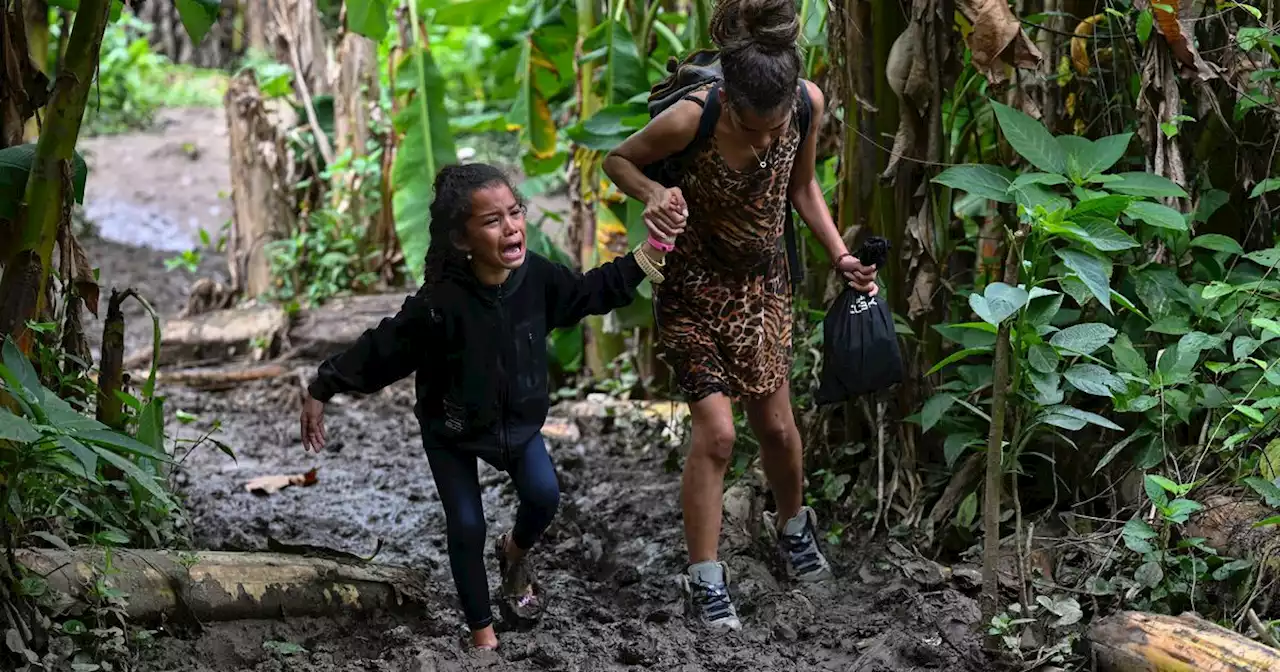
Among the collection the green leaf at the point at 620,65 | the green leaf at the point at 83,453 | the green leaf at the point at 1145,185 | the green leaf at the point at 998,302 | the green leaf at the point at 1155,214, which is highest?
the green leaf at the point at 620,65

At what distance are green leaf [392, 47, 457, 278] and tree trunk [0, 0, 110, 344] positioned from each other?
3.29m

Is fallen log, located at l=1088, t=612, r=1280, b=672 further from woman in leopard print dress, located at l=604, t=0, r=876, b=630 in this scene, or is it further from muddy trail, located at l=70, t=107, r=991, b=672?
woman in leopard print dress, located at l=604, t=0, r=876, b=630

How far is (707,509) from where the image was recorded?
368cm

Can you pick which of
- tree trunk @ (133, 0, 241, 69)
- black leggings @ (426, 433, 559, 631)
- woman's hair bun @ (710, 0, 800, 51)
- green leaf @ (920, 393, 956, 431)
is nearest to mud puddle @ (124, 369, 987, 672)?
black leggings @ (426, 433, 559, 631)

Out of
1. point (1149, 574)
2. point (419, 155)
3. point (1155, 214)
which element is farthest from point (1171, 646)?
point (419, 155)

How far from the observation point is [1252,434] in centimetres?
338

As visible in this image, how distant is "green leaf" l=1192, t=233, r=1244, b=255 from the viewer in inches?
143

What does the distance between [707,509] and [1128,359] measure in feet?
4.00

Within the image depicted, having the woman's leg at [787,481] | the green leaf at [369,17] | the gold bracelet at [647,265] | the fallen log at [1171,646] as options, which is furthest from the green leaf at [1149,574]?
the green leaf at [369,17]

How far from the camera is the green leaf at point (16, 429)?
2504mm

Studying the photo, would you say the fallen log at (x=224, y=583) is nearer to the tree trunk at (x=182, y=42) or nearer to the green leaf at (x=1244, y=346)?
the green leaf at (x=1244, y=346)

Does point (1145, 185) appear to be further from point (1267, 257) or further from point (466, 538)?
point (466, 538)

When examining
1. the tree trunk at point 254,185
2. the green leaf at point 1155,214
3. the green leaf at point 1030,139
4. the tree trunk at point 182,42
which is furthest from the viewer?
the tree trunk at point 182,42

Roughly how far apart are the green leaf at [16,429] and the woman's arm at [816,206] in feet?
7.08
